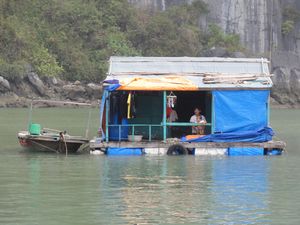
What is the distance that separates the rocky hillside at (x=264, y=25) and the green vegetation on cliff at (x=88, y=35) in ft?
3.83

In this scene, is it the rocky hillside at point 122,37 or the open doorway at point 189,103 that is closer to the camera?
the open doorway at point 189,103

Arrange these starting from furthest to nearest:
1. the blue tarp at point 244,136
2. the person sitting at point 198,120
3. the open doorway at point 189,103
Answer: the open doorway at point 189,103 → the person sitting at point 198,120 → the blue tarp at point 244,136

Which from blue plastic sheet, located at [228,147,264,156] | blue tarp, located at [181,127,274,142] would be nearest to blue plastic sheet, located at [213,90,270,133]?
blue tarp, located at [181,127,274,142]

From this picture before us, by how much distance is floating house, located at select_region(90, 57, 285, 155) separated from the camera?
22516 mm

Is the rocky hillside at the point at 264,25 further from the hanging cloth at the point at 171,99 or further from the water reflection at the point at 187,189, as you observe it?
the water reflection at the point at 187,189

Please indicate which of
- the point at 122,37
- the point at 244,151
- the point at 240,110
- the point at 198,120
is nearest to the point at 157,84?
the point at 198,120

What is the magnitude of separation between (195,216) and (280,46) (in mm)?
71879

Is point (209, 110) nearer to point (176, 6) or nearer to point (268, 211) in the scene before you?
point (268, 211)

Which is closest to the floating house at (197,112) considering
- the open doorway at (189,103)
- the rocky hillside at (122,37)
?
the open doorway at (189,103)

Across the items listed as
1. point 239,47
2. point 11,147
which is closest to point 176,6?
point 239,47

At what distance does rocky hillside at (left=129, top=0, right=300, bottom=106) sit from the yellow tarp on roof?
52301 millimetres

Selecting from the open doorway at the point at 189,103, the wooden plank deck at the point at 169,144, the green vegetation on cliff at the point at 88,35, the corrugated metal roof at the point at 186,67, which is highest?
the green vegetation on cliff at the point at 88,35

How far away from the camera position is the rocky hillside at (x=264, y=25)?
77688mm

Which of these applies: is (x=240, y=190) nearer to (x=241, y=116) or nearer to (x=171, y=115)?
(x=241, y=116)
